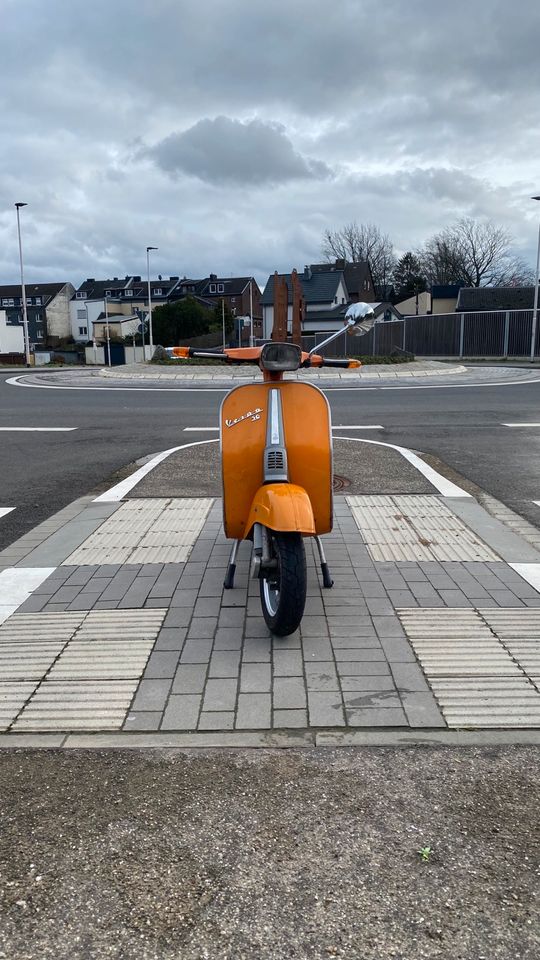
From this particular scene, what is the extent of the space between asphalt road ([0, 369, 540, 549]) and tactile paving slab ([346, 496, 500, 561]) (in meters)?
0.89

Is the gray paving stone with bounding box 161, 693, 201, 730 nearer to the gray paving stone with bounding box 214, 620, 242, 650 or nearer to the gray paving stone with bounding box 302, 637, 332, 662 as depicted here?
the gray paving stone with bounding box 214, 620, 242, 650

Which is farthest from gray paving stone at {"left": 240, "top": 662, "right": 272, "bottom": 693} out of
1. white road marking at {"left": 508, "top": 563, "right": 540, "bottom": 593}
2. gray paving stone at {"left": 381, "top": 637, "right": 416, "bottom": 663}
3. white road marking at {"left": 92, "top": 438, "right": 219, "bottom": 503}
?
white road marking at {"left": 92, "top": 438, "right": 219, "bottom": 503}

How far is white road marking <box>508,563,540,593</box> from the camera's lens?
4.62 meters

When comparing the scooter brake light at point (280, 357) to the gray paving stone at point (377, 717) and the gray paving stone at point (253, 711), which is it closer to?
the gray paving stone at point (253, 711)

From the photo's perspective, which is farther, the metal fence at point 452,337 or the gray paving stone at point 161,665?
the metal fence at point 452,337

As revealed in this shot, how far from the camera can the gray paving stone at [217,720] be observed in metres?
2.98

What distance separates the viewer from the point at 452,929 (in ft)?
6.41

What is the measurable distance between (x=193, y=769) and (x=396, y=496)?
4.81 metres

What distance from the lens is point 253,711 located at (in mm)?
3098

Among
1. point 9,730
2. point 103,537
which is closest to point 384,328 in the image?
point 103,537

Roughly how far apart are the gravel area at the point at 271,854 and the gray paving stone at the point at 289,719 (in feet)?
0.64

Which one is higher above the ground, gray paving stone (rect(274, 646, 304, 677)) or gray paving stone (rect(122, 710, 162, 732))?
gray paving stone (rect(274, 646, 304, 677))

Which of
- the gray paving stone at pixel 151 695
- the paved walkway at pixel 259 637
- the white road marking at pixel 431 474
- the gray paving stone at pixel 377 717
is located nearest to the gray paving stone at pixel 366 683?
the paved walkway at pixel 259 637

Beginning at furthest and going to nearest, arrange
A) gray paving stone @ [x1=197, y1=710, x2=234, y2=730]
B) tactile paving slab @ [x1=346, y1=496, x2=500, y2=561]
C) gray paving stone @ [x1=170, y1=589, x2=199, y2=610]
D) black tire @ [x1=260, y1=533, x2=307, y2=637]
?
tactile paving slab @ [x1=346, y1=496, x2=500, y2=561], gray paving stone @ [x1=170, y1=589, x2=199, y2=610], black tire @ [x1=260, y1=533, x2=307, y2=637], gray paving stone @ [x1=197, y1=710, x2=234, y2=730]
